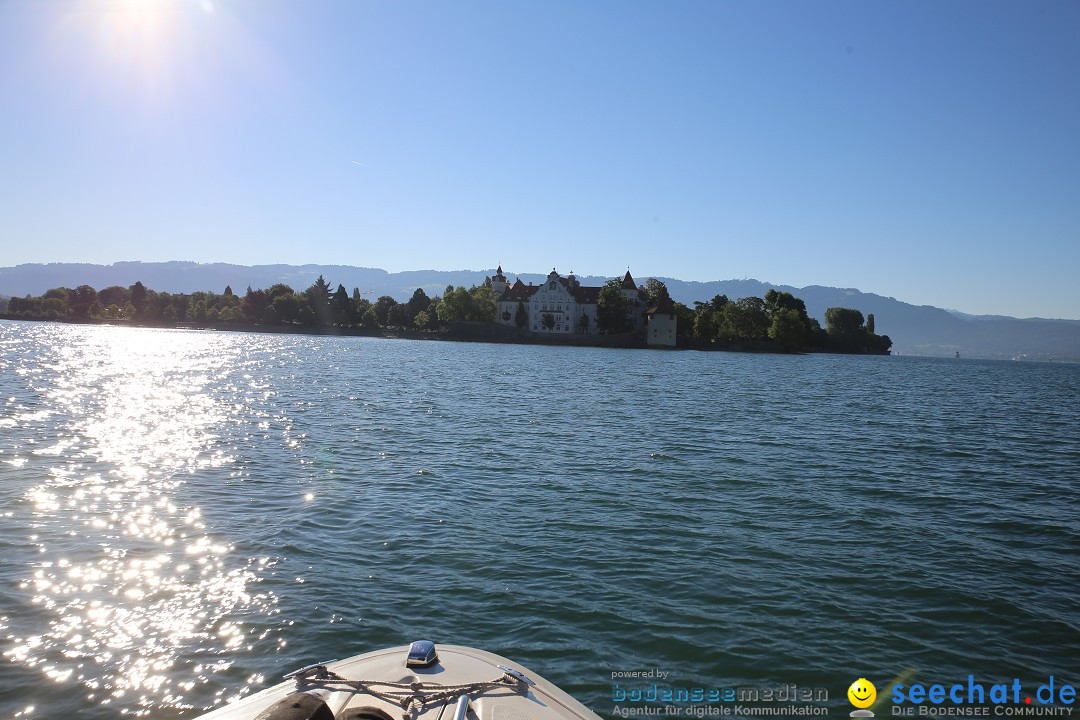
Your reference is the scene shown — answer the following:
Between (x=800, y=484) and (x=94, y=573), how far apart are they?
16474mm

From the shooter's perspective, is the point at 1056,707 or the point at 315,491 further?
the point at 315,491

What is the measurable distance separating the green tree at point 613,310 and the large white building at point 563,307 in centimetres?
332

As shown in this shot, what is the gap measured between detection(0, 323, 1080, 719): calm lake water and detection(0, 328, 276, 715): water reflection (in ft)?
0.18

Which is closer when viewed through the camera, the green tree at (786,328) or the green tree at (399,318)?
the green tree at (786,328)

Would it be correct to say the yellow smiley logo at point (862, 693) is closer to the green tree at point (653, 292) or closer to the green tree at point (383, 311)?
the green tree at point (653, 292)

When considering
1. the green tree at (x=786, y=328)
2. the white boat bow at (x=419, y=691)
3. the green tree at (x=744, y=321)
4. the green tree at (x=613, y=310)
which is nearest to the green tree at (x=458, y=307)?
the green tree at (x=613, y=310)

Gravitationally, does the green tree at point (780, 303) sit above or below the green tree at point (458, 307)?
above

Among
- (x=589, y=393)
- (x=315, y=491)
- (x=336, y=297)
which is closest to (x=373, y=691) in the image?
(x=315, y=491)

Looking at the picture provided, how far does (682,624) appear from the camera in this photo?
31.3 feet

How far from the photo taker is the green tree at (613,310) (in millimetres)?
167750

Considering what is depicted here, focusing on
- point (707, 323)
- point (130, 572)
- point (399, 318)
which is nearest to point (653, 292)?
point (707, 323)

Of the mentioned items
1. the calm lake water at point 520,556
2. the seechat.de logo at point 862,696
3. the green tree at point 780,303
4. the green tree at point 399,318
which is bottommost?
the seechat.de logo at point 862,696

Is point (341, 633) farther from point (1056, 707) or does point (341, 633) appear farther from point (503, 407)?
point (503, 407)

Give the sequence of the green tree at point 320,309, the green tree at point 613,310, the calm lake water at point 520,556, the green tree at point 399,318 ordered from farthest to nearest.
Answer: the green tree at point 320,309, the green tree at point 399,318, the green tree at point 613,310, the calm lake water at point 520,556
